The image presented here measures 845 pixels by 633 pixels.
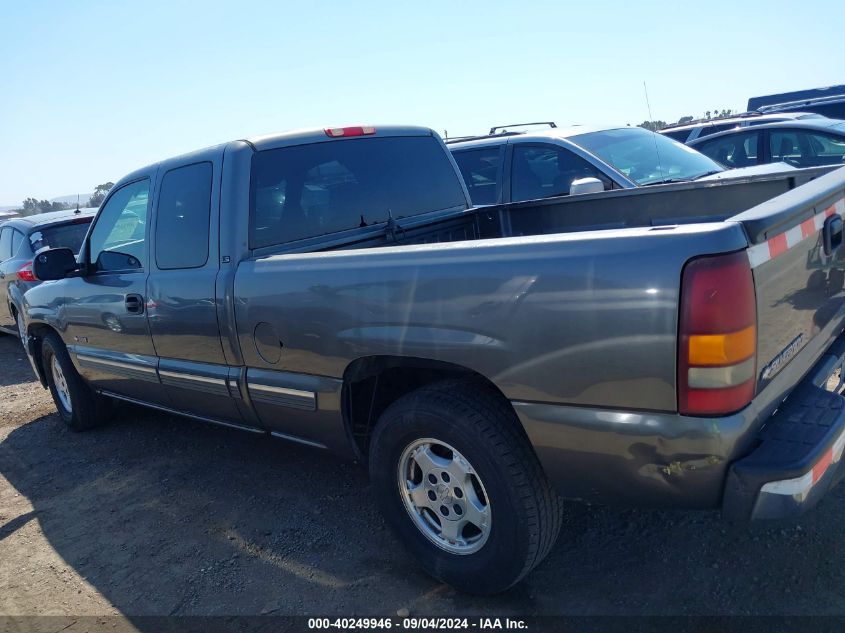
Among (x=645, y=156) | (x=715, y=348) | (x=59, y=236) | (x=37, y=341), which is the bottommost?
(x=37, y=341)

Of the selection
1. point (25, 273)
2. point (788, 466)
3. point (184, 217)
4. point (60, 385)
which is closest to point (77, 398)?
point (60, 385)

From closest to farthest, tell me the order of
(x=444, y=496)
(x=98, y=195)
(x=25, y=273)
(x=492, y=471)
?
(x=492, y=471) < (x=444, y=496) < (x=25, y=273) < (x=98, y=195)

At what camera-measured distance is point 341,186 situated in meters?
3.87

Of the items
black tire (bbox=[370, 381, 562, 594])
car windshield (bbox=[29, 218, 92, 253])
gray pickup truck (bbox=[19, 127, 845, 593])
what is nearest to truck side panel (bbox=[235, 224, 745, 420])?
gray pickup truck (bbox=[19, 127, 845, 593])

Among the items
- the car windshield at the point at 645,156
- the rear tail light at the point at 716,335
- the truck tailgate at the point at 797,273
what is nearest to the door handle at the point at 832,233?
the truck tailgate at the point at 797,273

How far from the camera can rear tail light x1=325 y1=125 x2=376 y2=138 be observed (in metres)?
3.94

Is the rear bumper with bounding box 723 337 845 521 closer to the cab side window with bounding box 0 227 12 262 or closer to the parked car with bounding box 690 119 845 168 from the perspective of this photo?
the parked car with bounding box 690 119 845 168

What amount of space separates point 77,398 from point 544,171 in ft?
14.6

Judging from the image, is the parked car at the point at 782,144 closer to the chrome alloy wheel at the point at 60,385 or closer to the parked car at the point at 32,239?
the parked car at the point at 32,239

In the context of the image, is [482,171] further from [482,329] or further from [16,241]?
[16,241]

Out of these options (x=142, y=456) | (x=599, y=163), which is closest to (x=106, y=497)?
(x=142, y=456)

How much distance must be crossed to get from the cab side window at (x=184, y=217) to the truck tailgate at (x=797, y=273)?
2.64 metres

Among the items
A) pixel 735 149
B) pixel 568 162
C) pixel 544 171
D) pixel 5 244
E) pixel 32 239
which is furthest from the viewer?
pixel 735 149

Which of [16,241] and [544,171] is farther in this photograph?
[16,241]
